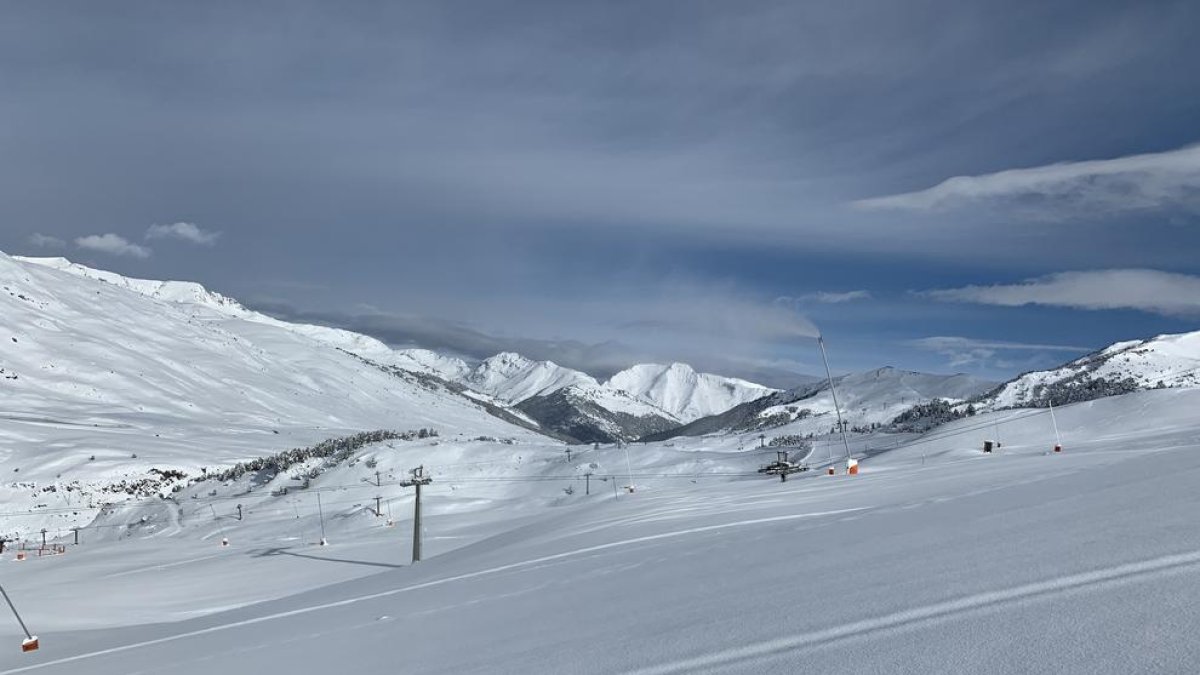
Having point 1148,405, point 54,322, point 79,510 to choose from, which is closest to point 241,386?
point 54,322

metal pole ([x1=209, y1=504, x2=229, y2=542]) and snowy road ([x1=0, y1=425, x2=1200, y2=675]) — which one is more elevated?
snowy road ([x1=0, y1=425, x2=1200, y2=675])

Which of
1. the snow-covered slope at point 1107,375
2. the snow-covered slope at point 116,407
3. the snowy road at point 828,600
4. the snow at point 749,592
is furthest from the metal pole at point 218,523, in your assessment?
the snow-covered slope at point 1107,375

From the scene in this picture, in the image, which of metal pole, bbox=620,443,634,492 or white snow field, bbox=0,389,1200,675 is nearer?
white snow field, bbox=0,389,1200,675

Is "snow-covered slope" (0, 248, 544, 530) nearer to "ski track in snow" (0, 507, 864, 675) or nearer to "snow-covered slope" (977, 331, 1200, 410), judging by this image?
"ski track in snow" (0, 507, 864, 675)

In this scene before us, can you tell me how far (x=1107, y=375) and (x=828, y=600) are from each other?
189258 millimetres

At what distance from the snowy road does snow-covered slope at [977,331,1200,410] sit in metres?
148

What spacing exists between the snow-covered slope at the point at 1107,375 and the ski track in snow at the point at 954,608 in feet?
503

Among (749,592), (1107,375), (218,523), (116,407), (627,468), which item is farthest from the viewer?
(1107,375)

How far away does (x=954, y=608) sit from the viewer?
484 centimetres

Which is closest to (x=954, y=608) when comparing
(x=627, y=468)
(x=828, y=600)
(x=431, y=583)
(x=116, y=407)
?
(x=828, y=600)

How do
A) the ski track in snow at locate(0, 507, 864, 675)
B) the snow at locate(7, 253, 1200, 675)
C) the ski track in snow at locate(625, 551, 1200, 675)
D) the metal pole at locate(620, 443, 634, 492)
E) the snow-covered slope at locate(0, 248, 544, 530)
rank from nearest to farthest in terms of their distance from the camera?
the snow at locate(7, 253, 1200, 675) < the ski track in snow at locate(625, 551, 1200, 675) < the ski track in snow at locate(0, 507, 864, 675) < the metal pole at locate(620, 443, 634, 492) < the snow-covered slope at locate(0, 248, 544, 530)

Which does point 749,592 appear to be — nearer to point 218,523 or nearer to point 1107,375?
point 218,523

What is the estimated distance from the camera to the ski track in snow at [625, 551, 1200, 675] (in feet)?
15.1

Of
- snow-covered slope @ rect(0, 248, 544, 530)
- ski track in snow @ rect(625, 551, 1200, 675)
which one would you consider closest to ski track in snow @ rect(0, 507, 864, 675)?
ski track in snow @ rect(625, 551, 1200, 675)
